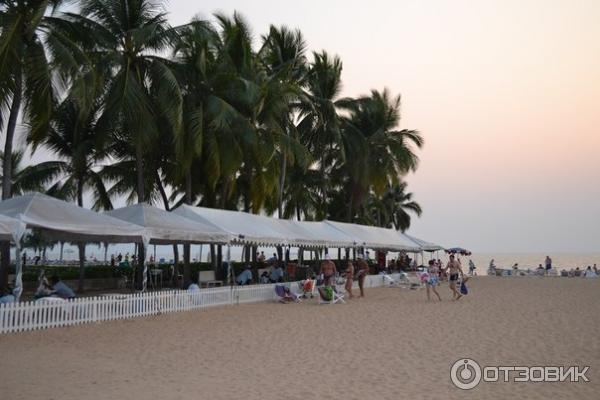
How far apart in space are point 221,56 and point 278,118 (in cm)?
446

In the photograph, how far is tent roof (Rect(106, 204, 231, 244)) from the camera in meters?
15.7

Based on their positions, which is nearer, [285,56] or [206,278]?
[206,278]

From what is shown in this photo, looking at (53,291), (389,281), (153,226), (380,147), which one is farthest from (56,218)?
(380,147)

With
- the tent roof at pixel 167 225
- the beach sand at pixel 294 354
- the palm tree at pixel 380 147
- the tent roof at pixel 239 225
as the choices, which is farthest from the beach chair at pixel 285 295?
the palm tree at pixel 380 147

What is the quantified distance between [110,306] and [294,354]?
594 cm

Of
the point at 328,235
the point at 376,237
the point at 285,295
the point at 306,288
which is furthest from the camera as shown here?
the point at 376,237

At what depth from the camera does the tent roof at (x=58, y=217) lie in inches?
492

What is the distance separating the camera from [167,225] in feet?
53.3

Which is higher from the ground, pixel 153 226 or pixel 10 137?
pixel 10 137

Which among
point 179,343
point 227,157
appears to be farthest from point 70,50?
point 179,343

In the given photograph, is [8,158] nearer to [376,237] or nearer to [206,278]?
[206,278]

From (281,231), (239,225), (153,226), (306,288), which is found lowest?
(306,288)

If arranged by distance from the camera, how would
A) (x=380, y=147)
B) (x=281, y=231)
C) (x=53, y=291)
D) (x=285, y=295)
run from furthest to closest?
(x=380, y=147), (x=281, y=231), (x=285, y=295), (x=53, y=291)

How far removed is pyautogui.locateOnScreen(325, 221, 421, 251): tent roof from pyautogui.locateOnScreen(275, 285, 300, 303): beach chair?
29.5ft
